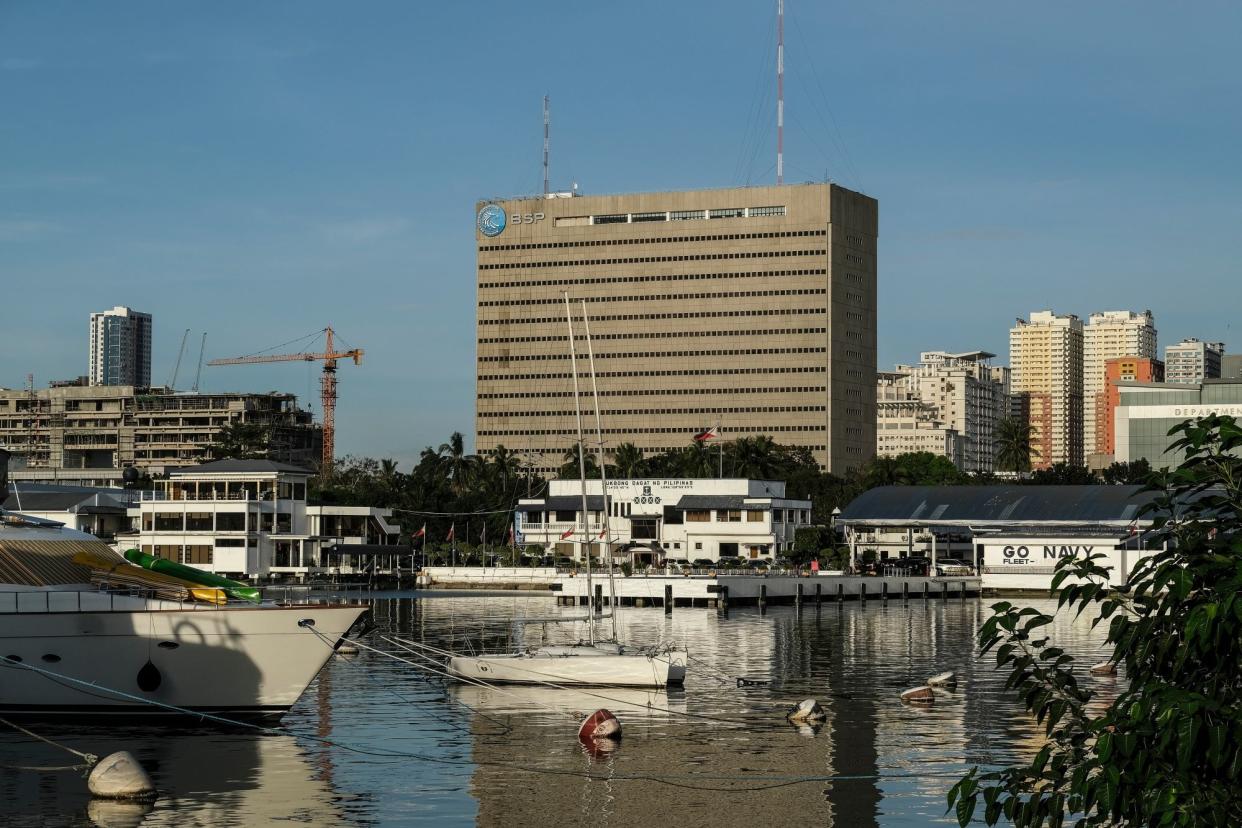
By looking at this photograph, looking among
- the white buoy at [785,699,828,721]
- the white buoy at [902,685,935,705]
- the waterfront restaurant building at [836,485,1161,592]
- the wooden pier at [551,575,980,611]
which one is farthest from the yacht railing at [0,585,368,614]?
the waterfront restaurant building at [836,485,1161,592]

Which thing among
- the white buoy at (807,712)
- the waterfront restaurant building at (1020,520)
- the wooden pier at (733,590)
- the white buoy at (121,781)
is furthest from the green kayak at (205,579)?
the waterfront restaurant building at (1020,520)

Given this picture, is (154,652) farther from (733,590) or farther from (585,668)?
(733,590)

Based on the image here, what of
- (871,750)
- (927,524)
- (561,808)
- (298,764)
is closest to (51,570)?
(298,764)

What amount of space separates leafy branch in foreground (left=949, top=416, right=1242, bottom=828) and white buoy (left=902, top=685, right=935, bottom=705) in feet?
123

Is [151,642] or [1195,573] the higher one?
[1195,573]

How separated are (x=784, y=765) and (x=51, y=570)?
71.7ft

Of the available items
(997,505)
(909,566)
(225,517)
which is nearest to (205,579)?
(225,517)

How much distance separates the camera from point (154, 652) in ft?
135

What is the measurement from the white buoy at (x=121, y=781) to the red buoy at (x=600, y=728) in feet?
41.7

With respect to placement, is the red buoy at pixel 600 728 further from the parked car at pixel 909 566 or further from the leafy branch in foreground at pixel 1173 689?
the parked car at pixel 909 566

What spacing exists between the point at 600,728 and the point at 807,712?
7.37 metres

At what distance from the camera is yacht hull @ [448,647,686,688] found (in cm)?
5319

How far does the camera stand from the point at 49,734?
40.7 meters

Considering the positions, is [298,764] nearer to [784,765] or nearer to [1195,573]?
[784,765]
